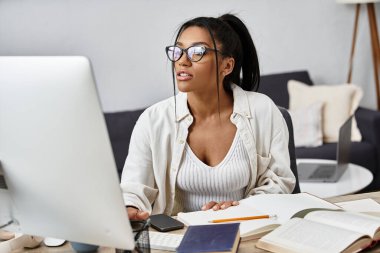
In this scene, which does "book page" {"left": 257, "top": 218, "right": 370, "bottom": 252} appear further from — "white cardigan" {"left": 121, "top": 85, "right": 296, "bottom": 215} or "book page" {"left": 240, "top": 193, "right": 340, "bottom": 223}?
"white cardigan" {"left": 121, "top": 85, "right": 296, "bottom": 215}

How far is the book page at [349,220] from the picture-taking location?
1609mm

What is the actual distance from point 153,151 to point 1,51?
2.28 metres

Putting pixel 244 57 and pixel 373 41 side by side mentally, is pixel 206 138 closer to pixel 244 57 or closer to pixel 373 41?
pixel 244 57

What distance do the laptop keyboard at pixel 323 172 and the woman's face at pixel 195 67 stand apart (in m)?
1.19

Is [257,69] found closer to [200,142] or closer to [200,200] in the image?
[200,142]

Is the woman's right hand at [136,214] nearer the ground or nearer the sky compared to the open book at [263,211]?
nearer the sky

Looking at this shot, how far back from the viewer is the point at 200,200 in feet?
7.07

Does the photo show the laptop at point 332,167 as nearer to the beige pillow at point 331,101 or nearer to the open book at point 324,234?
the beige pillow at point 331,101

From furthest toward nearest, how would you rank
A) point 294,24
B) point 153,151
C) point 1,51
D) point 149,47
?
1. point 294,24
2. point 149,47
3. point 1,51
4. point 153,151

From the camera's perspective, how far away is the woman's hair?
2.14 metres

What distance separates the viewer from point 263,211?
1839mm

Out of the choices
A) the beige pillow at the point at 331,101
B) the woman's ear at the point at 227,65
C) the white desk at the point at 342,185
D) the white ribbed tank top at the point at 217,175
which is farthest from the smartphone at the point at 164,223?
the beige pillow at the point at 331,101

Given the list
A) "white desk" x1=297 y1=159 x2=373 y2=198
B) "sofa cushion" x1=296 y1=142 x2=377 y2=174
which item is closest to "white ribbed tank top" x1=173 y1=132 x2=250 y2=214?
"white desk" x1=297 y1=159 x2=373 y2=198

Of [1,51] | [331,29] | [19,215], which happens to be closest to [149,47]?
[1,51]
